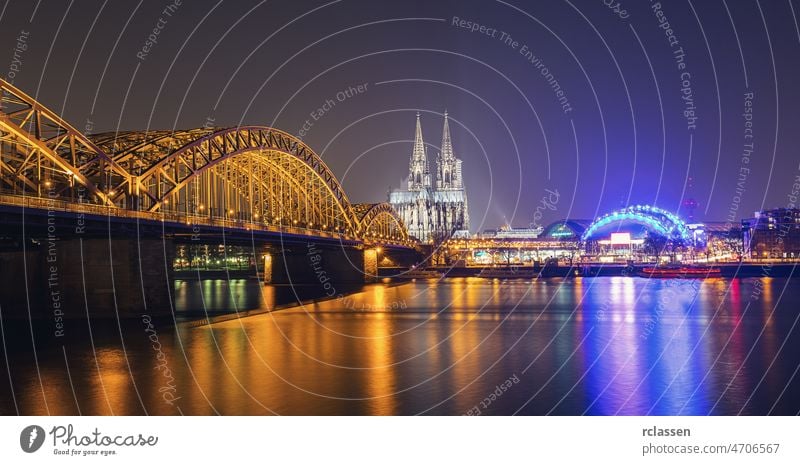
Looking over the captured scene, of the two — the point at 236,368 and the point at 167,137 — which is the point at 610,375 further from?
the point at 167,137

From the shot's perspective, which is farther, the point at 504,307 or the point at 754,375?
the point at 504,307

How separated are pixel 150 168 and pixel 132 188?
2968 mm

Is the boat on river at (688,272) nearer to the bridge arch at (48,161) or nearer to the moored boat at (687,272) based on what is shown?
the moored boat at (687,272)

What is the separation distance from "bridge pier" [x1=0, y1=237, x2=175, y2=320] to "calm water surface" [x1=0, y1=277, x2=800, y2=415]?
2204mm

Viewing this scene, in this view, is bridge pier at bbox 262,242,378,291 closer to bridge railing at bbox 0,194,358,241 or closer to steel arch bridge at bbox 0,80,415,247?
steel arch bridge at bbox 0,80,415,247

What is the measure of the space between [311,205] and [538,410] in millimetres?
95199

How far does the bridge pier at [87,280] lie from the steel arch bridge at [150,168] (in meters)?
2.68

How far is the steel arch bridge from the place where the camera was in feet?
169

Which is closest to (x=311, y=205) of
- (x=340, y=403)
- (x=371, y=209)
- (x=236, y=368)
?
(x=371, y=209)

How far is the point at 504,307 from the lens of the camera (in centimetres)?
7175

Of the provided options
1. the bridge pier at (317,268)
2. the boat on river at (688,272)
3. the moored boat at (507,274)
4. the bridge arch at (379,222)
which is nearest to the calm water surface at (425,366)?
the bridge pier at (317,268)

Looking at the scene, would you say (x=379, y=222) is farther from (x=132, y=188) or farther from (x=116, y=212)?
(x=116, y=212)

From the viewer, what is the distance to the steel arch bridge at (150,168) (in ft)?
169

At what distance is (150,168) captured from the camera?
64.1 m
